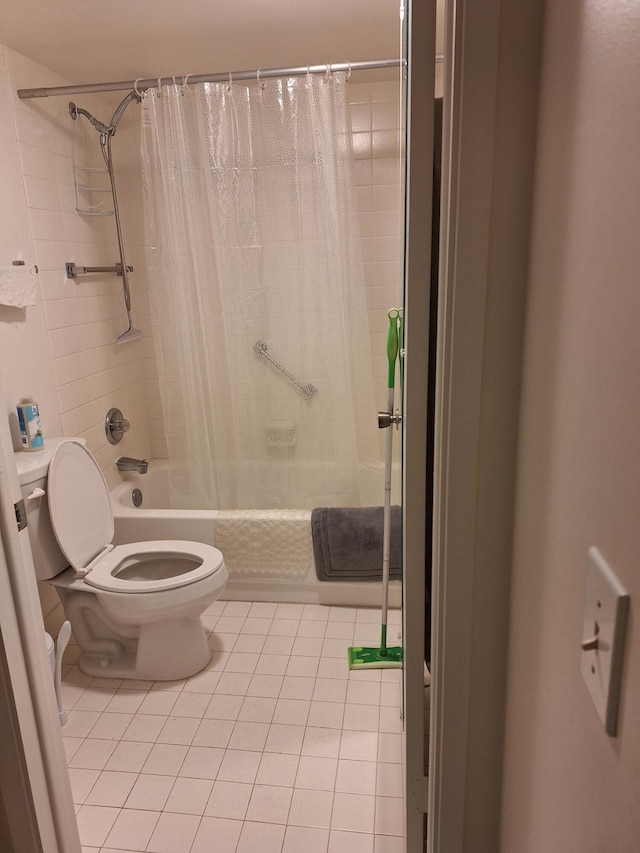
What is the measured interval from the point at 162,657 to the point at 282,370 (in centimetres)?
126

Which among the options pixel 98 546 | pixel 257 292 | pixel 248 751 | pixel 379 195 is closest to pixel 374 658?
pixel 248 751

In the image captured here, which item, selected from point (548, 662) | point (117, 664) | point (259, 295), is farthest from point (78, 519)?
point (548, 662)

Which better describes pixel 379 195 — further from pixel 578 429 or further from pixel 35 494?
pixel 578 429

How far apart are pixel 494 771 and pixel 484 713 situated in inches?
3.5

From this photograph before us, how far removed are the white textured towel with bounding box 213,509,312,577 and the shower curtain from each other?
164mm

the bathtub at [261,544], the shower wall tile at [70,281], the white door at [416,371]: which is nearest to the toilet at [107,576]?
the bathtub at [261,544]

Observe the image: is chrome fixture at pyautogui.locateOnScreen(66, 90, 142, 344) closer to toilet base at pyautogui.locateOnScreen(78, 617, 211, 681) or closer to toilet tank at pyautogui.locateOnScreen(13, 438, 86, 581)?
toilet tank at pyautogui.locateOnScreen(13, 438, 86, 581)

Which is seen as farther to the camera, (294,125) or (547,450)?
(294,125)

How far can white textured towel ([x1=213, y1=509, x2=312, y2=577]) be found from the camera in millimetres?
2586

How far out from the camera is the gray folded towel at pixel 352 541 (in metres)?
2.53

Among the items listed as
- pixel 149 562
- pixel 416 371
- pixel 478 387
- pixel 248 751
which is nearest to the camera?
pixel 478 387

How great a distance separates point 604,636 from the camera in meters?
0.45

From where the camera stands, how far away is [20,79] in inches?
89.7

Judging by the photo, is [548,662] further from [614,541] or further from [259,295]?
[259,295]
